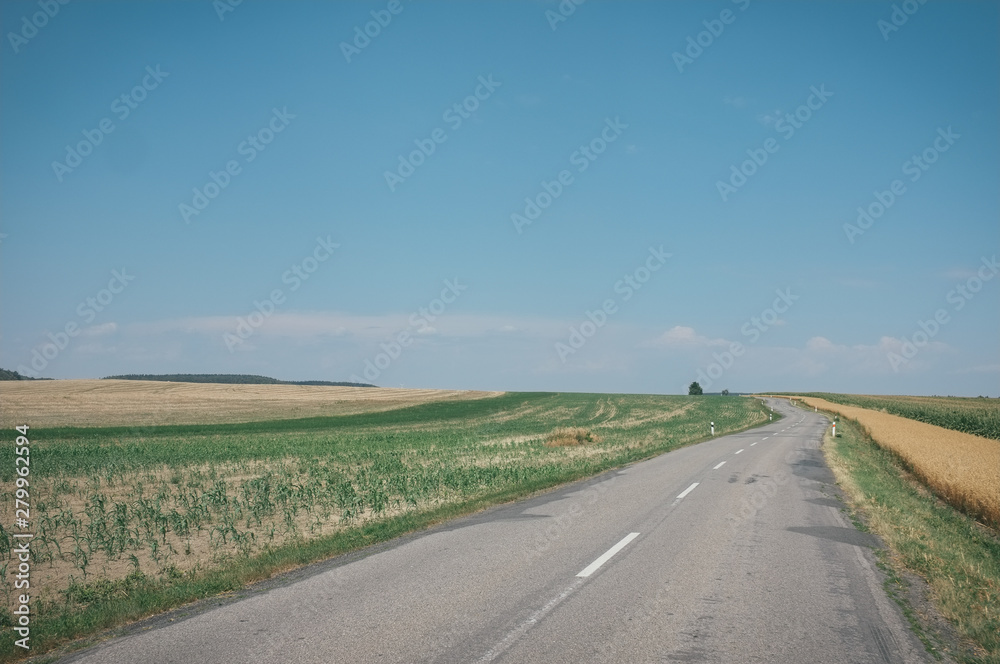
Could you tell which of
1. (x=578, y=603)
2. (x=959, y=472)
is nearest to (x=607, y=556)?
(x=578, y=603)

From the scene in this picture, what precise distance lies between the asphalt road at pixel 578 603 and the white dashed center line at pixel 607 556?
0.03 meters

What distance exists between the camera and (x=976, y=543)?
11.2 meters

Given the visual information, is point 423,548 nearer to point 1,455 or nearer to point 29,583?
point 29,583

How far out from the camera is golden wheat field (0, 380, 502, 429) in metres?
44.7

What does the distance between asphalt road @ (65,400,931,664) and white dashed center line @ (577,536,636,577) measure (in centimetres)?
3

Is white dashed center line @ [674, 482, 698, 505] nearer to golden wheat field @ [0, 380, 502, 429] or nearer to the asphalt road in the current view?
the asphalt road

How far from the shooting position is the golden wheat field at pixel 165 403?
44722 millimetres

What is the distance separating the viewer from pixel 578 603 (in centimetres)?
655

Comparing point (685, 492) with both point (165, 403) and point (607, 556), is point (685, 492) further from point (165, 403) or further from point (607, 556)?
point (165, 403)

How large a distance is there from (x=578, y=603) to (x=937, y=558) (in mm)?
5873

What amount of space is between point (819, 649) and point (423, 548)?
18.4 ft

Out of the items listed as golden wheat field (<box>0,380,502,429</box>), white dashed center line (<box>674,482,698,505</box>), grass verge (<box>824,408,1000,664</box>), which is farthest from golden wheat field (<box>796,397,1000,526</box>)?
golden wheat field (<box>0,380,502,429</box>)

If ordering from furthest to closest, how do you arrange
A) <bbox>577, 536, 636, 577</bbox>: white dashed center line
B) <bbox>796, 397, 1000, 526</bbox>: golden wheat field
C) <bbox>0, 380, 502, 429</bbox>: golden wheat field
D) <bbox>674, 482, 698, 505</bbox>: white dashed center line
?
<bbox>0, 380, 502, 429</bbox>: golden wheat field
<bbox>674, 482, 698, 505</bbox>: white dashed center line
<bbox>796, 397, 1000, 526</bbox>: golden wheat field
<bbox>577, 536, 636, 577</bbox>: white dashed center line

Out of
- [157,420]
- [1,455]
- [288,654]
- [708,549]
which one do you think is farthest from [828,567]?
[157,420]
